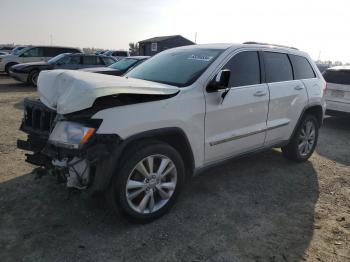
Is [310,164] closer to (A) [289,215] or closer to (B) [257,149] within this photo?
(B) [257,149]

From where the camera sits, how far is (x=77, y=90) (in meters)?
2.78

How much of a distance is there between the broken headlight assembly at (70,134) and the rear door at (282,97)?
2581mm

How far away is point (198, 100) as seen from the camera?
3377 mm

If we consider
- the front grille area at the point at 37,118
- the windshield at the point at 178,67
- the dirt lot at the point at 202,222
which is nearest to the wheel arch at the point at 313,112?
the dirt lot at the point at 202,222

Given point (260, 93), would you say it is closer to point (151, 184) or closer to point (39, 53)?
point (151, 184)

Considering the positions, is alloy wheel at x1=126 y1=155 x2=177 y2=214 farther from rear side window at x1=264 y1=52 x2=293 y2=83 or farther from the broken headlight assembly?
rear side window at x1=264 y1=52 x2=293 y2=83

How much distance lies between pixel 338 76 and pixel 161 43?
87.1ft

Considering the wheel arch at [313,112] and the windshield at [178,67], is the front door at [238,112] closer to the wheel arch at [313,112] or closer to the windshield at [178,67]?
the windshield at [178,67]

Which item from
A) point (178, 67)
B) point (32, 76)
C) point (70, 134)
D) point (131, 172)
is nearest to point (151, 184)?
point (131, 172)

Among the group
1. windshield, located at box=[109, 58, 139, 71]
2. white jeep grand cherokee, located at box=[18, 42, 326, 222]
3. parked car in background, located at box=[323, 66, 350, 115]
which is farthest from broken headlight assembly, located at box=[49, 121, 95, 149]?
windshield, located at box=[109, 58, 139, 71]

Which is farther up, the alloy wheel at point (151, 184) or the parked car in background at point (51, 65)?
the parked car in background at point (51, 65)

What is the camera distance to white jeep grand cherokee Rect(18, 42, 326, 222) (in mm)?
2781

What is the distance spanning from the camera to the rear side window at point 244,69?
3.87 metres

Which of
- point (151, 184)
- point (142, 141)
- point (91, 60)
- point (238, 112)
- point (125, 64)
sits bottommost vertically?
point (151, 184)
